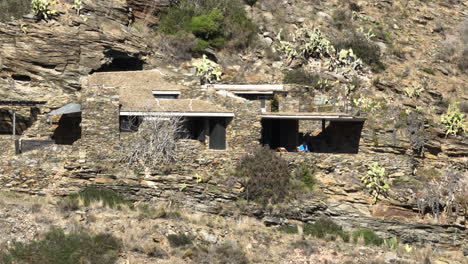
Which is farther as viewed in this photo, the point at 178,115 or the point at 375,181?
the point at 178,115

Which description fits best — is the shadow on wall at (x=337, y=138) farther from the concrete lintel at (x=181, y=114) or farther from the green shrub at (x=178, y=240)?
the green shrub at (x=178, y=240)

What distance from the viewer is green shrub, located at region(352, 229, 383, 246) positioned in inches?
965

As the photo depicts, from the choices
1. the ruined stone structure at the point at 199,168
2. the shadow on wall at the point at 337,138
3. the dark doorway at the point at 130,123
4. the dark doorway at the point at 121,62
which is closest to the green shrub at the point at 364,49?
the shadow on wall at the point at 337,138

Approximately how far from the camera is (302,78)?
43781mm

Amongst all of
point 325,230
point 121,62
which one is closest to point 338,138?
point 325,230

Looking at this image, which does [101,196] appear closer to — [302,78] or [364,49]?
[302,78]

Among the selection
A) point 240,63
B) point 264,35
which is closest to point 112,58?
point 240,63

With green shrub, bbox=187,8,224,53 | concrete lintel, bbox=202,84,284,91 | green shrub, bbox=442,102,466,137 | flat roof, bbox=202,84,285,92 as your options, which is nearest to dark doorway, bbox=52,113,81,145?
flat roof, bbox=202,84,285,92

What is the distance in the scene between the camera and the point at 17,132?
34312 mm

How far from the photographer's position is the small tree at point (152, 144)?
88.6 feet

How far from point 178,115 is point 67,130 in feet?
23.6

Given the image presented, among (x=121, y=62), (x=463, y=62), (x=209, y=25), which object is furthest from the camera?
(x=463, y=62)

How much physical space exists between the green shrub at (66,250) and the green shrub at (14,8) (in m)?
22.1

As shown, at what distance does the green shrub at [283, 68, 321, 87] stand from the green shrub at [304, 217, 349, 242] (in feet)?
63.0
